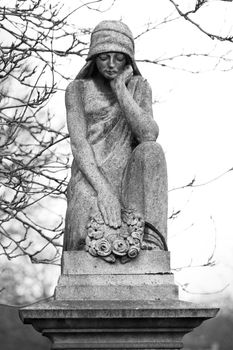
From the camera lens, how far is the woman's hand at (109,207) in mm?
8852

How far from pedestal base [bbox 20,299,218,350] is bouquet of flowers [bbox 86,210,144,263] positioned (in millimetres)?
443

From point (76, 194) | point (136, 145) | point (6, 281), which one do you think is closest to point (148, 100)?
point (136, 145)

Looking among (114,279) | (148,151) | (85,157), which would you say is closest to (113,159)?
(85,157)

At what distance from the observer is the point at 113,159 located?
364 inches

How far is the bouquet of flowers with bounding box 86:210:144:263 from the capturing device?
8.74 metres

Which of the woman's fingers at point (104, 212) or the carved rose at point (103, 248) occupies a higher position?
the woman's fingers at point (104, 212)

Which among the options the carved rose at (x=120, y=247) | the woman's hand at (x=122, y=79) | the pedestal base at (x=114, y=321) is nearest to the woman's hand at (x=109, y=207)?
the carved rose at (x=120, y=247)

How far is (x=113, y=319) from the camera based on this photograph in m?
8.39

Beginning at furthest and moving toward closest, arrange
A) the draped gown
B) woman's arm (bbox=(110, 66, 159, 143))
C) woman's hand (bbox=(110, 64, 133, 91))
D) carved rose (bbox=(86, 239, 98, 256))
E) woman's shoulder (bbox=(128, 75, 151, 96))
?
woman's shoulder (bbox=(128, 75, 151, 96)) < woman's hand (bbox=(110, 64, 133, 91)) < woman's arm (bbox=(110, 66, 159, 143)) < the draped gown < carved rose (bbox=(86, 239, 98, 256))

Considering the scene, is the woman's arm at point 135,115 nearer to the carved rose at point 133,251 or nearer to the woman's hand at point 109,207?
the woman's hand at point 109,207

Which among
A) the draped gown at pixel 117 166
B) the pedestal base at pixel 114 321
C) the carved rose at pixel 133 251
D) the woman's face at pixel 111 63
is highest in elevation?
the woman's face at pixel 111 63

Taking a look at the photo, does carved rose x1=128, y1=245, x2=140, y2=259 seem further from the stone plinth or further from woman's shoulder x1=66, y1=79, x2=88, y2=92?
woman's shoulder x1=66, y1=79, x2=88, y2=92

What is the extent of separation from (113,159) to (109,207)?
0.54 meters

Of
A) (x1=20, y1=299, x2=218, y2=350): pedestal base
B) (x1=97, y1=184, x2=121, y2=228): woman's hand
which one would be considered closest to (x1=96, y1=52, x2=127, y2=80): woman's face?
(x1=97, y1=184, x2=121, y2=228): woman's hand
